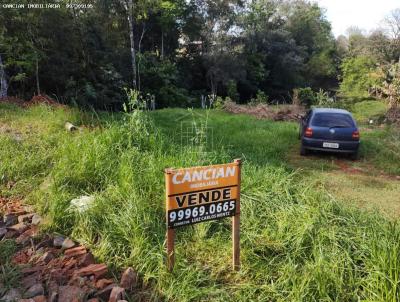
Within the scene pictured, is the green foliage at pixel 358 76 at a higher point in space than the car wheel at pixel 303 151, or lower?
higher

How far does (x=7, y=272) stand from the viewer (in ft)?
9.00

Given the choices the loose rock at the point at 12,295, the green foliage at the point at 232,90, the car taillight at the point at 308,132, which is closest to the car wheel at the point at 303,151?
the car taillight at the point at 308,132

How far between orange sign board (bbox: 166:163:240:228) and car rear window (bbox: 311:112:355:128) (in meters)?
6.57

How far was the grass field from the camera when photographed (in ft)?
9.14

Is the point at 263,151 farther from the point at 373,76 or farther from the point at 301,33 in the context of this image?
the point at 301,33

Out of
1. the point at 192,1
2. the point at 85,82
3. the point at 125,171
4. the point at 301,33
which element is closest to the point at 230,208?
the point at 125,171

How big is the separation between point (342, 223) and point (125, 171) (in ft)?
7.80

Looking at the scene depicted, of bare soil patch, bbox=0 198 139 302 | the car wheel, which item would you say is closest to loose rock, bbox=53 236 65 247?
bare soil patch, bbox=0 198 139 302

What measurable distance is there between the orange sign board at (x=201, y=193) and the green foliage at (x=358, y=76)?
32.2 metres

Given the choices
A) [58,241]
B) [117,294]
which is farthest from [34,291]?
[58,241]

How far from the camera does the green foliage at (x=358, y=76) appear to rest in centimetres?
3234

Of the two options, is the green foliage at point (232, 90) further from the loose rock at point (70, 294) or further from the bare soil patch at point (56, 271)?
the loose rock at point (70, 294)

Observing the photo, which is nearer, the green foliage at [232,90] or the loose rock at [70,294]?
the loose rock at [70,294]

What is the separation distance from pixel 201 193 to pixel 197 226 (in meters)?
0.78
